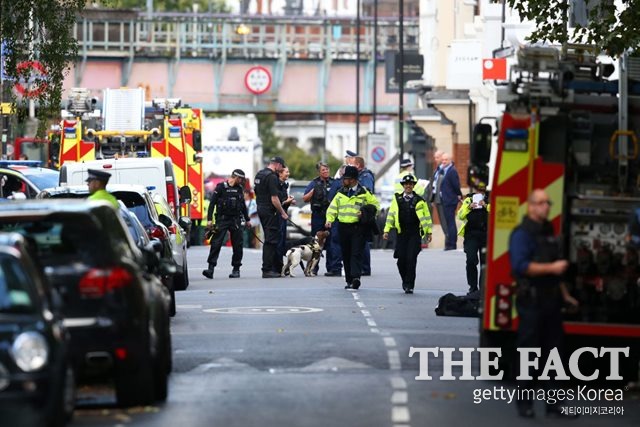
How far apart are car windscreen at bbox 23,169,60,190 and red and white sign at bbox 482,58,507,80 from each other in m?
9.52

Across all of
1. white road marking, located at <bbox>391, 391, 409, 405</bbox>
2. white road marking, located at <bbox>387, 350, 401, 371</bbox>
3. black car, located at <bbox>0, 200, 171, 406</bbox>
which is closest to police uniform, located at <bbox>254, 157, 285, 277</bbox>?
white road marking, located at <bbox>387, 350, 401, 371</bbox>

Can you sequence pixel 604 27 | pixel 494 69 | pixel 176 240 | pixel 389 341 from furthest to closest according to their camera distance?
pixel 494 69, pixel 176 240, pixel 604 27, pixel 389 341

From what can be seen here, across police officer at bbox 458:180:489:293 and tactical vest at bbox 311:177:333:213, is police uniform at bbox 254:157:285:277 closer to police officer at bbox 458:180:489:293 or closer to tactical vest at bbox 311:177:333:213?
tactical vest at bbox 311:177:333:213

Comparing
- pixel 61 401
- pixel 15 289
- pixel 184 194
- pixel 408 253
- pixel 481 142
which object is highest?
pixel 481 142

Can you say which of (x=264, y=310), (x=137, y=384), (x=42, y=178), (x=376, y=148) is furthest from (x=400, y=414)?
(x=376, y=148)

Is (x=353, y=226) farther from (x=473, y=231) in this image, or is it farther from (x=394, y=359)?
(x=394, y=359)

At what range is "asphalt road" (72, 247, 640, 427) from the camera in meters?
14.7

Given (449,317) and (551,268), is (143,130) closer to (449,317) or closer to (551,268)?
(449,317)

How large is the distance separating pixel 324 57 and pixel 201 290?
37.4 metres

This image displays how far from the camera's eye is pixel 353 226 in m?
28.0

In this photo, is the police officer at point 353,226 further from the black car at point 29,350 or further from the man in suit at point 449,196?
the black car at point 29,350

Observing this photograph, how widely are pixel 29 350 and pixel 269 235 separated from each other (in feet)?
62.0

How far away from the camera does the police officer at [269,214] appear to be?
31.5 metres

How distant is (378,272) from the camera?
33.2m
